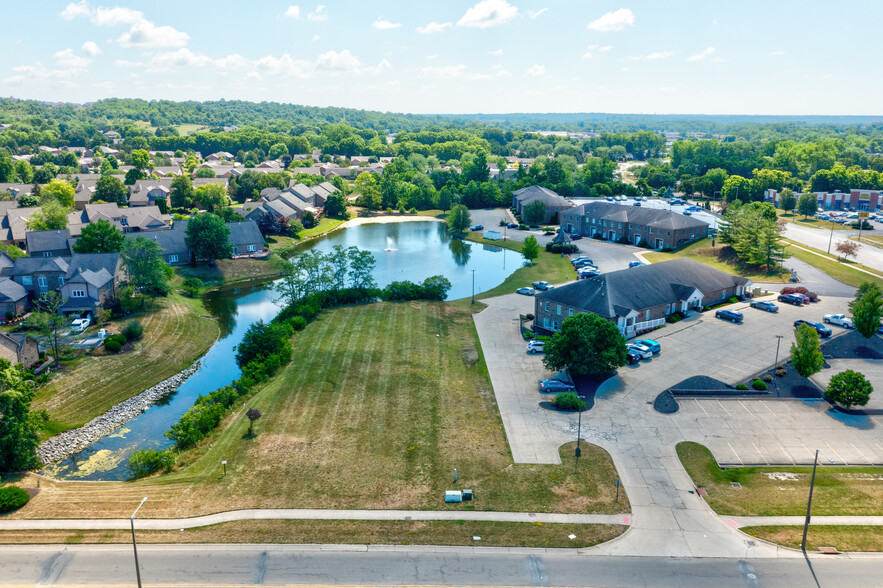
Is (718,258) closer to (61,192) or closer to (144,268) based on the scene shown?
(144,268)

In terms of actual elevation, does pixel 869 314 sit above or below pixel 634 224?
below

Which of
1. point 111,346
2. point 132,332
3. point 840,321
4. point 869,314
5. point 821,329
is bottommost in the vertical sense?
point 111,346

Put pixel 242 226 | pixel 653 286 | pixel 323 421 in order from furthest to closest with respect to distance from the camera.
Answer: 1. pixel 242 226
2. pixel 653 286
3. pixel 323 421

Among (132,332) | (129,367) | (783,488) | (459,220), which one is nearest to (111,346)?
(132,332)

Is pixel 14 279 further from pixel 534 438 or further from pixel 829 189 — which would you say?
pixel 829 189

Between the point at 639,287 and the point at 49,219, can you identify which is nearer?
the point at 639,287

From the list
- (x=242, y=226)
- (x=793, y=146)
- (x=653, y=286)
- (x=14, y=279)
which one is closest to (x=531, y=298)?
(x=653, y=286)

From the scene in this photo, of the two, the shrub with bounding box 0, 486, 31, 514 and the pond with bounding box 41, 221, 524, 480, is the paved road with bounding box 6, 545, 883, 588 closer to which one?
the shrub with bounding box 0, 486, 31, 514
